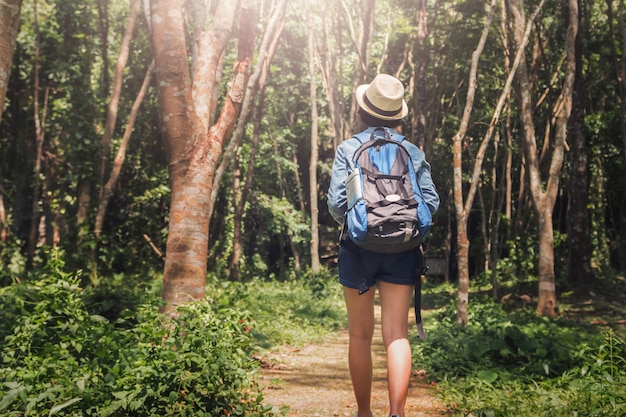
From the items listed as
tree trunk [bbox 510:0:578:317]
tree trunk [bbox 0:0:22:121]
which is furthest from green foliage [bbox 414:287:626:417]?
tree trunk [bbox 0:0:22:121]

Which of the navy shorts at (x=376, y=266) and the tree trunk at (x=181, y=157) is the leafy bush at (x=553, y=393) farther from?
the tree trunk at (x=181, y=157)

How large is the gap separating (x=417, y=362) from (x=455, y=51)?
13705 mm

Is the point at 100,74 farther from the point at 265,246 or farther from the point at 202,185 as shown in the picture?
the point at 202,185

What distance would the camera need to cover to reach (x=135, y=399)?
3.61 meters

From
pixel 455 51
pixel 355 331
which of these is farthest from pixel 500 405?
pixel 455 51

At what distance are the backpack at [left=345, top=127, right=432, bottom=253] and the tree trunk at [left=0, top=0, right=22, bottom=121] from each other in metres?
2.36

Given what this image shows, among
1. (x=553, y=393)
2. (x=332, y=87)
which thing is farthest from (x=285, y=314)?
(x=332, y=87)

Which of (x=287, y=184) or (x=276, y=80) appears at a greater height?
(x=276, y=80)

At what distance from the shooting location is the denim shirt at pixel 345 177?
3621 mm

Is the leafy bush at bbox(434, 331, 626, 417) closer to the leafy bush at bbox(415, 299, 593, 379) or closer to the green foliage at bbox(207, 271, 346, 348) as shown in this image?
the leafy bush at bbox(415, 299, 593, 379)

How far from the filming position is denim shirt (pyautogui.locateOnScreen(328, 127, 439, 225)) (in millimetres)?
3621

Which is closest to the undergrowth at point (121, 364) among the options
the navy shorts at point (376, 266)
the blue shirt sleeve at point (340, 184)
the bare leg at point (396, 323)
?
the bare leg at point (396, 323)

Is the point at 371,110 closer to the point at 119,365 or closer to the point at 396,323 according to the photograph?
the point at 396,323

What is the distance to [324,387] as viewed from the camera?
573 centimetres
